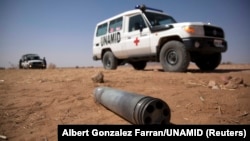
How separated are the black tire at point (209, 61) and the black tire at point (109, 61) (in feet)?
10.2

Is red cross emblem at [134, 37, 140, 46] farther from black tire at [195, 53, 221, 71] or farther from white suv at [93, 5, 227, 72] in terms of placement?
black tire at [195, 53, 221, 71]

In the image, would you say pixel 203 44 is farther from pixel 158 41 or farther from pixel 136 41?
pixel 136 41

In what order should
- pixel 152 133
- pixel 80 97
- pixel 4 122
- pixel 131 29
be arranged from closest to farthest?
pixel 152 133, pixel 4 122, pixel 80 97, pixel 131 29

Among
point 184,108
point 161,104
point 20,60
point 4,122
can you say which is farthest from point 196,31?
point 20,60

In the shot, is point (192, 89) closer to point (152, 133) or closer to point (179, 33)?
point (152, 133)

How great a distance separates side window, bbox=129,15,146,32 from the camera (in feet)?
25.2

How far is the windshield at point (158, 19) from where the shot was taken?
771cm

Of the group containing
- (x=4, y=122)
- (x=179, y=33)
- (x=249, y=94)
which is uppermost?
(x=179, y=33)

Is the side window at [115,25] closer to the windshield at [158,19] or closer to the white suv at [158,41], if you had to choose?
the white suv at [158,41]

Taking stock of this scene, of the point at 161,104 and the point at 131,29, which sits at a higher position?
the point at 131,29

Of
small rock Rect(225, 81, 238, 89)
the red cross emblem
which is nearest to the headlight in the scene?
the red cross emblem

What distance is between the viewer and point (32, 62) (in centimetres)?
1841

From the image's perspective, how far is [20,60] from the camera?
20141 millimetres

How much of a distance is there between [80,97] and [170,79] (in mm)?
2073
